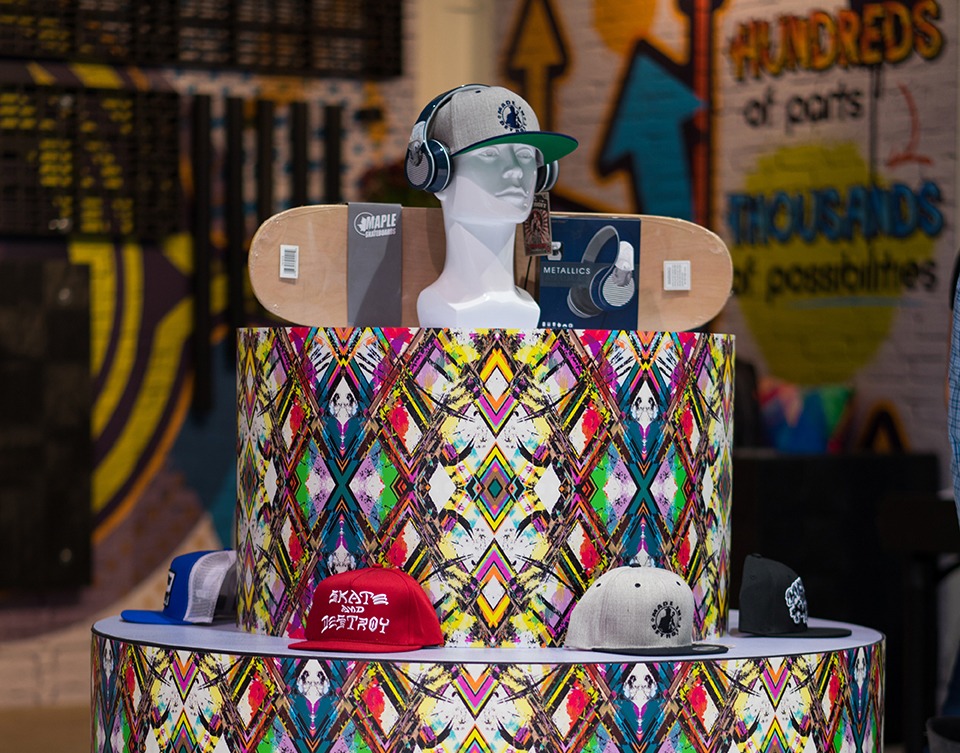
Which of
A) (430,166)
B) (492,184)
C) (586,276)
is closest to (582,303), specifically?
(586,276)

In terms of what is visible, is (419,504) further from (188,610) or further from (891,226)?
(891,226)

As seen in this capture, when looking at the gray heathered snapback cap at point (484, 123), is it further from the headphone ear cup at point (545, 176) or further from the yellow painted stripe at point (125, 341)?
the yellow painted stripe at point (125, 341)

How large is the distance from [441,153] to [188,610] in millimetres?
996

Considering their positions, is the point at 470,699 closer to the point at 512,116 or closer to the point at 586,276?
the point at 586,276

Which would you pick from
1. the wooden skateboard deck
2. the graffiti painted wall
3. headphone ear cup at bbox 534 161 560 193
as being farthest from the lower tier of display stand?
the graffiti painted wall

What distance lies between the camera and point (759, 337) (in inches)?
250

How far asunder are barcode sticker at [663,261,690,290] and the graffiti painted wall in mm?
2611

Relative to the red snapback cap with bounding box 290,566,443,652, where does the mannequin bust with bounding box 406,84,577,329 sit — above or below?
above

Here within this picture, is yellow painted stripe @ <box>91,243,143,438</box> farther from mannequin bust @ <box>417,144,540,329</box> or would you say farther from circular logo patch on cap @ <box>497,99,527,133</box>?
circular logo patch on cap @ <box>497,99,527,133</box>

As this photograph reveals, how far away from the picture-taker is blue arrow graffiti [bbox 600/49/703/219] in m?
6.66

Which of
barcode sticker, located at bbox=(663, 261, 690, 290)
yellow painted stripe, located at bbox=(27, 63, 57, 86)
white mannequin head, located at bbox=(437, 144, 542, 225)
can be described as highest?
yellow painted stripe, located at bbox=(27, 63, 57, 86)

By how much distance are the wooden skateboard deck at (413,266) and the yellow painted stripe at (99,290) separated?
137 inches

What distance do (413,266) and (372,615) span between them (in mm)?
834

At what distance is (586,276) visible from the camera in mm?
3242
